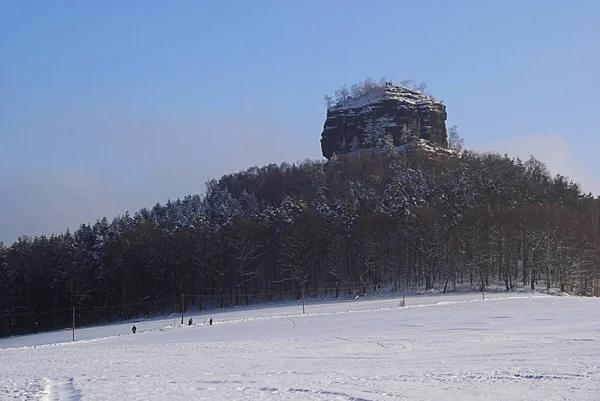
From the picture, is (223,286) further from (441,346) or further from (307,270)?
(441,346)

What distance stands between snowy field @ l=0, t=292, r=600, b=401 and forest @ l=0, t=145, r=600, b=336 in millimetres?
28953

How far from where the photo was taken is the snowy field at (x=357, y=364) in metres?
17.2

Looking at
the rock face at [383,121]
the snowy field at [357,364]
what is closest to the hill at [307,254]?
the snowy field at [357,364]

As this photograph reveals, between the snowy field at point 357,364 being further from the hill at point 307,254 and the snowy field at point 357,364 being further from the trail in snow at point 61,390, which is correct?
the hill at point 307,254

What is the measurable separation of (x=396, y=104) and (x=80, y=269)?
9154cm

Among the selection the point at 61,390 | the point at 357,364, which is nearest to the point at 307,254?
the point at 357,364

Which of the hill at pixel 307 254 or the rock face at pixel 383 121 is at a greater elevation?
the rock face at pixel 383 121

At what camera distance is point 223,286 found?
83625 mm

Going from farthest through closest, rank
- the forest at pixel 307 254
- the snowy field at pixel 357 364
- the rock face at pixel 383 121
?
the rock face at pixel 383 121, the forest at pixel 307 254, the snowy field at pixel 357 364

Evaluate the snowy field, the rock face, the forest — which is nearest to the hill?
the forest

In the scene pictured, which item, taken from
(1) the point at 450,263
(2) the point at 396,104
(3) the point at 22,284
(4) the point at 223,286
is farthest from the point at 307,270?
(2) the point at 396,104

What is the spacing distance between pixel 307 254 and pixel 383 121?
76.6m

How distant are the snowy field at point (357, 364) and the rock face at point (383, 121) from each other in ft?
337

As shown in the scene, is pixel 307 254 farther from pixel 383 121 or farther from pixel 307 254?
pixel 383 121
